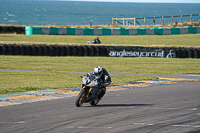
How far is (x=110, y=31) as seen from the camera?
4284cm

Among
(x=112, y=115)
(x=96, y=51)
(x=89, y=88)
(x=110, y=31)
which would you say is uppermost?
(x=110, y=31)

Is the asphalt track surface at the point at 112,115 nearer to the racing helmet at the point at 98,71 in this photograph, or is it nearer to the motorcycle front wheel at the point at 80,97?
the motorcycle front wheel at the point at 80,97

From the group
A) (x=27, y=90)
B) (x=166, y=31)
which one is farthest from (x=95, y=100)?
(x=166, y=31)

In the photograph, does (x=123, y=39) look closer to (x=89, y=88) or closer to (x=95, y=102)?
(x=95, y=102)

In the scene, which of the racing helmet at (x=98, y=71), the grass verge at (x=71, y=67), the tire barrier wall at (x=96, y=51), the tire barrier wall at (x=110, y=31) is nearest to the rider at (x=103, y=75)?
the racing helmet at (x=98, y=71)

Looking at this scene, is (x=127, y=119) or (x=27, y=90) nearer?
(x=127, y=119)

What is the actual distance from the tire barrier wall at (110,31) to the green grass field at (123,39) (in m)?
1.65

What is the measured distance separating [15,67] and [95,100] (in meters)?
13.9

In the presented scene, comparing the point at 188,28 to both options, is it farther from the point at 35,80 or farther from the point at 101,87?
the point at 101,87

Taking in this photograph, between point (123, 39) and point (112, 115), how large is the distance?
30015 millimetres

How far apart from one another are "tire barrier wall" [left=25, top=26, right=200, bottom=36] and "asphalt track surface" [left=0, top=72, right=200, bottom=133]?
29.5 m

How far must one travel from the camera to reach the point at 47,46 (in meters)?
29.8

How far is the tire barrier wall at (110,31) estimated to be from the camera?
4153 centimetres

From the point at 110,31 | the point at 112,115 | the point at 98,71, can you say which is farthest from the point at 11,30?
the point at 112,115
